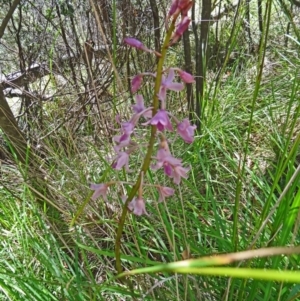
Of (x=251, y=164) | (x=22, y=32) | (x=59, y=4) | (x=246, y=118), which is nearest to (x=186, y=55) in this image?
(x=246, y=118)

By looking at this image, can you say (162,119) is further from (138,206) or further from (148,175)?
(148,175)

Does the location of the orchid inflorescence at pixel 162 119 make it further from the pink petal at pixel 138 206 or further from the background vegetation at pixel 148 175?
the background vegetation at pixel 148 175

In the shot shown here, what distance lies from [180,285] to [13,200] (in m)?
0.83

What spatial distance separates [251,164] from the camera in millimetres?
1778

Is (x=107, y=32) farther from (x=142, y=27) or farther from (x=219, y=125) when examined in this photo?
(x=219, y=125)

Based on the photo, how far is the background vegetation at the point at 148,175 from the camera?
859 mm

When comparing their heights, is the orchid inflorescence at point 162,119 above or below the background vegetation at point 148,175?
above

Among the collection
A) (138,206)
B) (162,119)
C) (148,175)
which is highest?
(162,119)

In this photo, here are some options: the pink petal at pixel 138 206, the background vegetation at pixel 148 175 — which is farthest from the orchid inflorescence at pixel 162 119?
the background vegetation at pixel 148 175

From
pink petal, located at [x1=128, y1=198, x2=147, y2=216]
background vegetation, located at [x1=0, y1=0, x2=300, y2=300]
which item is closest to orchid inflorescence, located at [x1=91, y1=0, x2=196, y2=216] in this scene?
pink petal, located at [x1=128, y1=198, x2=147, y2=216]

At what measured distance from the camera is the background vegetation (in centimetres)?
86

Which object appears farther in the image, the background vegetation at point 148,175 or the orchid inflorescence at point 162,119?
the background vegetation at point 148,175

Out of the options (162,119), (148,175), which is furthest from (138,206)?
(148,175)

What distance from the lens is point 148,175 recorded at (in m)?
1.10
